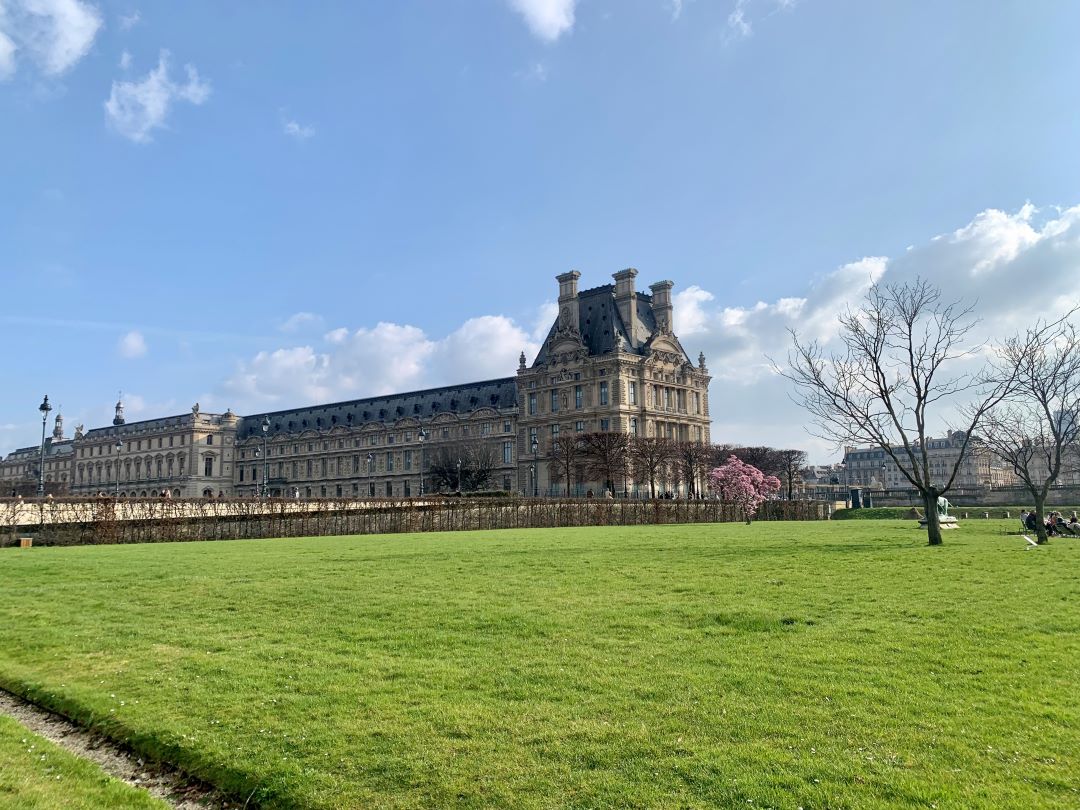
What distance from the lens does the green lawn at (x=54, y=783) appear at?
6.17 m

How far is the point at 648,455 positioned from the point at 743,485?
82.8 ft

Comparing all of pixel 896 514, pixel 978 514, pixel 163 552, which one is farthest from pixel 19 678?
pixel 978 514

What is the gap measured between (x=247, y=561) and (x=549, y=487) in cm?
7511

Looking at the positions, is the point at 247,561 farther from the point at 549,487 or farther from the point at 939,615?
the point at 549,487

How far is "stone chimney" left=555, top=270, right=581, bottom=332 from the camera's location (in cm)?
10044

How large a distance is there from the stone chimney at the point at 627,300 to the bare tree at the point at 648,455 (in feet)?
51.5

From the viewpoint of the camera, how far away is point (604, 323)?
9738cm

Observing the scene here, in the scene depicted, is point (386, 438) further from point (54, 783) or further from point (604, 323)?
point (54, 783)

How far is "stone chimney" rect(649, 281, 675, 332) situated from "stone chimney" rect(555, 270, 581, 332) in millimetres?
10691

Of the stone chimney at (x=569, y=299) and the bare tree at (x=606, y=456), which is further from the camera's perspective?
the stone chimney at (x=569, y=299)

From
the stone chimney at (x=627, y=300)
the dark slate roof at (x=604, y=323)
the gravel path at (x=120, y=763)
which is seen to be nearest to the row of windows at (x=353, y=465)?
the dark slate roof at (x=604, y=323)

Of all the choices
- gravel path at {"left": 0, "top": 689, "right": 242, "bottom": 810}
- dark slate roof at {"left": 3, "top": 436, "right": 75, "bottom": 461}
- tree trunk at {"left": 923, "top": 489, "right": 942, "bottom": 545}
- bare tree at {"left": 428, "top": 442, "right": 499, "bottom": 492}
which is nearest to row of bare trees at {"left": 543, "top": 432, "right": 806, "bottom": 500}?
bare tree at {"left": 428, "top": 442, "right": 499, "bottom": 492}

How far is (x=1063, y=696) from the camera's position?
776 centimetres

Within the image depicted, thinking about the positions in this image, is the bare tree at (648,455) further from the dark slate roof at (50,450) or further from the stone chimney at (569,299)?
the dark slate roof at (50,450)
